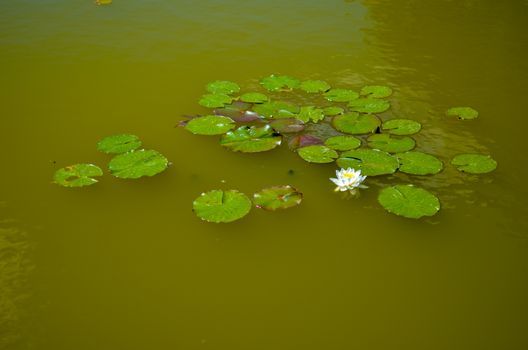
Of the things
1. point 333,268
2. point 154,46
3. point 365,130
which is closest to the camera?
point 333,268

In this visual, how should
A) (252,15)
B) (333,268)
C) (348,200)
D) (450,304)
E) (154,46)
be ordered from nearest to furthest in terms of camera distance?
(450,304) → (333,268) → (348,200) → (154,46) → (252,15)

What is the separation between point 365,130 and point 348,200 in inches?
30.5

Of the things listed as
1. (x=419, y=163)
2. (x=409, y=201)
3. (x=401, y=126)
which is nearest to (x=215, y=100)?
(x=401, y=126)

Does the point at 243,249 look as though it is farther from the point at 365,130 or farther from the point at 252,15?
the point at 252,15

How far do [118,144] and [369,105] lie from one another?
6.50ft

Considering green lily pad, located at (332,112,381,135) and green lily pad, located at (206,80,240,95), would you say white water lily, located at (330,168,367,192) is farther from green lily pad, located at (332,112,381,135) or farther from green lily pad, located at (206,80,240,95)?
green lily pad, located at (206,80,240,95)

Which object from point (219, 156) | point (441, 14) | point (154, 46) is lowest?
point (219, 156)

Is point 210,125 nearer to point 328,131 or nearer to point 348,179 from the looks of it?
point 328,131

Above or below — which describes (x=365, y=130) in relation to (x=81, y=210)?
above

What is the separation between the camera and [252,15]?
518cm

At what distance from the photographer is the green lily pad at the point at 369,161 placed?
2.77m

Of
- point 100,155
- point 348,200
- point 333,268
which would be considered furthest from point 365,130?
point 100,155

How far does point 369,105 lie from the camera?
3494 millimetres

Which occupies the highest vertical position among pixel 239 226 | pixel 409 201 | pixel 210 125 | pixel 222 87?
pixel 222 87
